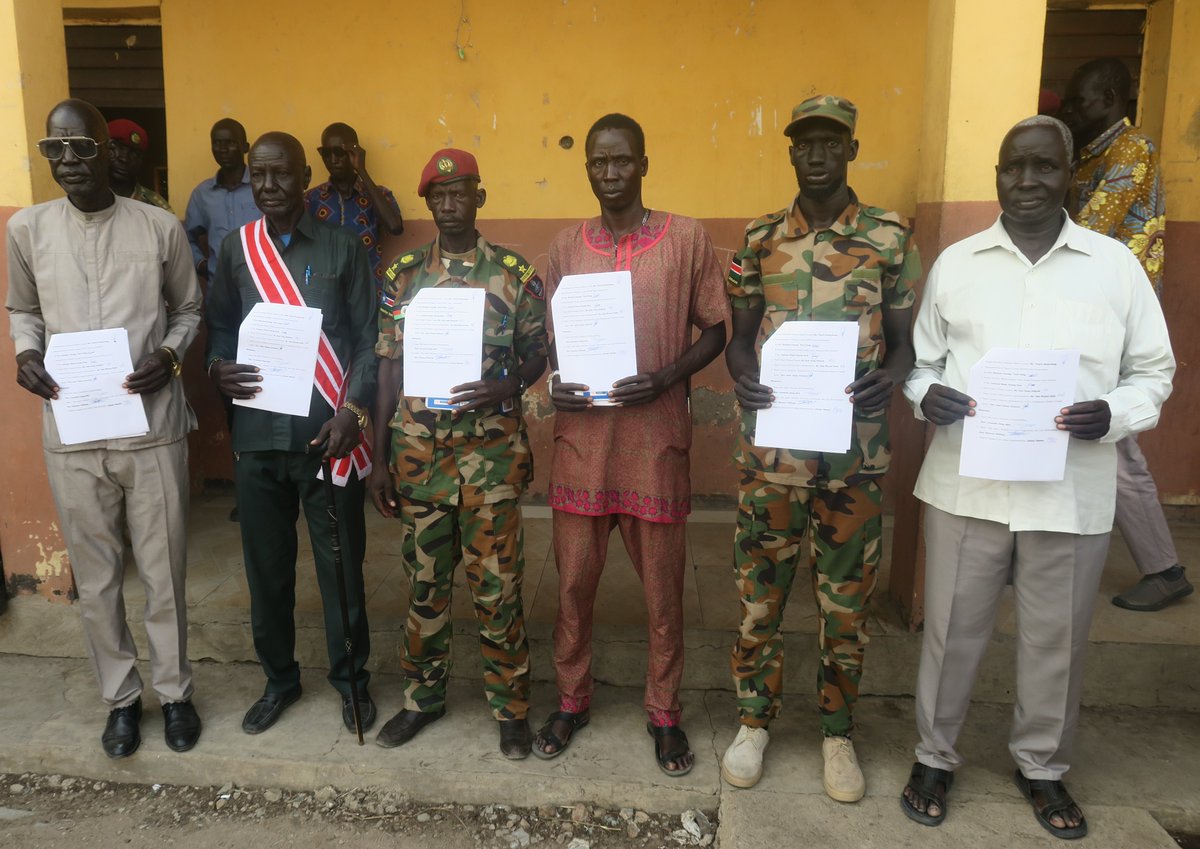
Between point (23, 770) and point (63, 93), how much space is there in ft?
9.12

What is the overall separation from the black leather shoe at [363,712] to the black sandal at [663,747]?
3.42ft

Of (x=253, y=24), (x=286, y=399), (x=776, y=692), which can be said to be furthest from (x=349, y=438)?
(x=253, y=24)

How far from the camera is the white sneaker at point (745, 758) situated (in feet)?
8.98

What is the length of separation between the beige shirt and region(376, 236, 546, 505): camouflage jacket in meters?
0.82

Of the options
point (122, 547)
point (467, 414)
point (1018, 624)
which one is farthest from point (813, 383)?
point (122, 547)

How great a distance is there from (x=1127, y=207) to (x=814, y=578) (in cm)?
208

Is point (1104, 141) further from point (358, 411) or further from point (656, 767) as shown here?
point (358, 411)

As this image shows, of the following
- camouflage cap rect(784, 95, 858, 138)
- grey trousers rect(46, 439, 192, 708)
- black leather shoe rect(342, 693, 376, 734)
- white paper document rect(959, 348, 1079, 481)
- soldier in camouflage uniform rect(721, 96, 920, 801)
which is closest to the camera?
white paper document rect(959, 348, 1079, 481)

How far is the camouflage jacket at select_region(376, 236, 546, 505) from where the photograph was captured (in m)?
2.73

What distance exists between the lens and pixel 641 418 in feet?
8.80

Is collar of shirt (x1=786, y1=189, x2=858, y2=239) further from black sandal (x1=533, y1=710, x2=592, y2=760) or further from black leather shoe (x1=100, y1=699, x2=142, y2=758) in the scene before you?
black leather shoe (x1=100, y1=699, x2=142, y2=758)

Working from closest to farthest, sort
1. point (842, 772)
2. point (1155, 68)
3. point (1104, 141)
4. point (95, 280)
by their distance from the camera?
point (842, 772) → point (95, 280) → point (1104, 141) → point (1155, 68)

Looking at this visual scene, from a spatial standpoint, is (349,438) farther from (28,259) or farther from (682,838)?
(682,838)

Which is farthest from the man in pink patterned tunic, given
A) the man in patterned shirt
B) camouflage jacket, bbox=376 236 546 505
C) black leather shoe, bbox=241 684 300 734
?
the man in patterned shirt
